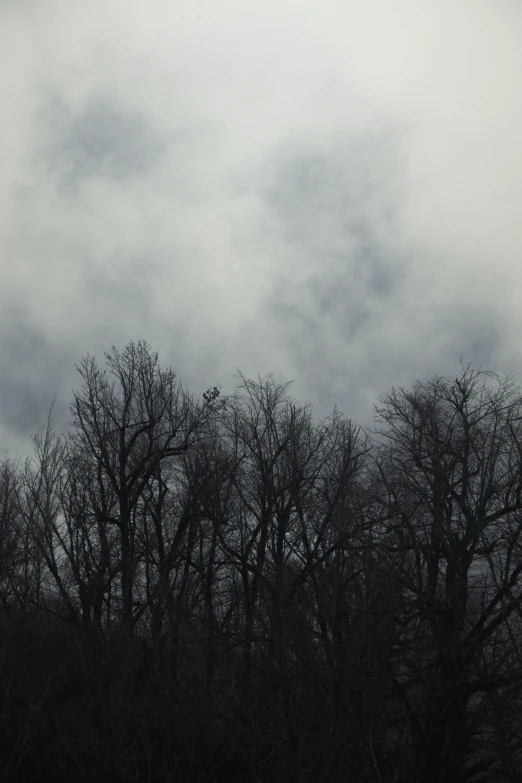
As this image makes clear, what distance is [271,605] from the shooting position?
18.3 meters

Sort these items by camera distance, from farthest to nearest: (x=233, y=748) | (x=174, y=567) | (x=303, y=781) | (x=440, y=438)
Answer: (x=174, y=567) → (x=440, y=438) → (x=233, y=748) → (x=303, y=781)

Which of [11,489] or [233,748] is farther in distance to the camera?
[11,489]

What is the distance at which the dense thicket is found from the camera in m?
14.9

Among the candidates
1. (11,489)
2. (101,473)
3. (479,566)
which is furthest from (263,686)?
(11,489)

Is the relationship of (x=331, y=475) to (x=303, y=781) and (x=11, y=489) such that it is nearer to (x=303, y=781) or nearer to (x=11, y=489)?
(x=11, y=489)

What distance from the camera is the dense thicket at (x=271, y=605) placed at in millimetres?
14938

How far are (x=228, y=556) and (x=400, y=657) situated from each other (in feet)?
31.0

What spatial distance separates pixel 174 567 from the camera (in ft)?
82.2

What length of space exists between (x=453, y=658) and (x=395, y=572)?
2168 mm

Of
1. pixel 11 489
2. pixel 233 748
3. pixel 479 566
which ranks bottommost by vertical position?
pixel 233 748

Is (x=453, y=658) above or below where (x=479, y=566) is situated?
below

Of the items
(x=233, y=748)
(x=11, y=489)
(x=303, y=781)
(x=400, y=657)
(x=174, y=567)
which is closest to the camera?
(x=303, y=781)

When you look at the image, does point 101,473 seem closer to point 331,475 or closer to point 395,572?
point 331,475

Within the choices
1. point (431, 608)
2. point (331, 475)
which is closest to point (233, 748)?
point (431, 608)
